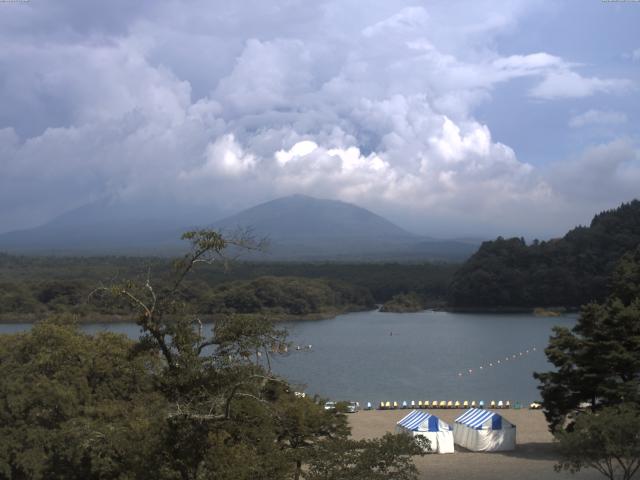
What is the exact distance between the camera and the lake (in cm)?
2291

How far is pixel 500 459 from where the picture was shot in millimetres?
13055

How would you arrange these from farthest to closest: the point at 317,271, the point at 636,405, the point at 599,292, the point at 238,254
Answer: the point at 317,271
the point at 599,292
the point at 636,405
the point at 238,254

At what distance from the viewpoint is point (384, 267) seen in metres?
65.9

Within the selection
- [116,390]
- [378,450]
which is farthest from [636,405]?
[116,390]

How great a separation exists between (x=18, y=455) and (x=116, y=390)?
214 centimetres

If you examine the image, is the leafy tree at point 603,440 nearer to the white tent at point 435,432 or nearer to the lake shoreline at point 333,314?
the white tent at point 435,432

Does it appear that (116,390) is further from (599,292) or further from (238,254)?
(599,292)

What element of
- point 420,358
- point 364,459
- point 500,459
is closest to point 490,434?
point 500,459

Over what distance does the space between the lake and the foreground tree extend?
5.85m

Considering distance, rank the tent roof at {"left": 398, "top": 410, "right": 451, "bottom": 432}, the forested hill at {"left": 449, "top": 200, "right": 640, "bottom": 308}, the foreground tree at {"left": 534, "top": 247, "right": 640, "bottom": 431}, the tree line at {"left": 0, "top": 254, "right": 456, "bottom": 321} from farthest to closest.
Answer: the forested hill at {"left": 449, "top": 200, "right": 640, "bottom": 308} < the tree line at {"left": 0, "top": 254, "right": 456, "bottom": 321} < the tent roof at {"left": 398, "top": 410, "right": 451, "bottom": 432} < the foreground tree at {"left": 534, "top": 247, "right": 640, "bottom": 431}

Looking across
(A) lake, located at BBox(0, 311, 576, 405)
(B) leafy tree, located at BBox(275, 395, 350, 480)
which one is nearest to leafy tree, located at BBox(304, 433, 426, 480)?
(B) leafy tree, located at BBox(275, 395, 350, 480)

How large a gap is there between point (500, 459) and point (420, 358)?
1677 cm

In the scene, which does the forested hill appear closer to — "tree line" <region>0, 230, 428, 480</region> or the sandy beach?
the sandy beach

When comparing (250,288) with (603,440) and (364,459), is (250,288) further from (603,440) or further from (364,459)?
(364,459)
